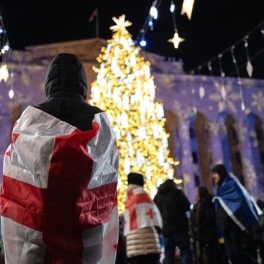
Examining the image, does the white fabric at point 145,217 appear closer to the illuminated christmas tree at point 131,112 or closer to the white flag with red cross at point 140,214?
the white flag with red cross at point 140,214

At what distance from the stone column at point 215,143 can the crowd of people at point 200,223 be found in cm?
1463

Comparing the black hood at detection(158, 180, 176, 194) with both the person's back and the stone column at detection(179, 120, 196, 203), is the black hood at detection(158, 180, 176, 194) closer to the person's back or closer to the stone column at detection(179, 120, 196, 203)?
the person's back

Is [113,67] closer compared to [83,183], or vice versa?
[83,183]

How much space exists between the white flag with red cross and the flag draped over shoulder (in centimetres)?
108

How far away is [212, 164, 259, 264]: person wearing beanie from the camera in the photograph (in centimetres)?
444

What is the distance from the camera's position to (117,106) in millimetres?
11625

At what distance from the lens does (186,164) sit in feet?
64.6

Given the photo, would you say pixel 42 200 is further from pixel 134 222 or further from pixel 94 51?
pixel 94 51

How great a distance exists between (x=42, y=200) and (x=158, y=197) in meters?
3.90

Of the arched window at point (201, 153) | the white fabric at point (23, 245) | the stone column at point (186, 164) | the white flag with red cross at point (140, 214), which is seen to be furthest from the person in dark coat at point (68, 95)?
the arched window at point (201, 153)

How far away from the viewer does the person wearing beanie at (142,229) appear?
163 inches

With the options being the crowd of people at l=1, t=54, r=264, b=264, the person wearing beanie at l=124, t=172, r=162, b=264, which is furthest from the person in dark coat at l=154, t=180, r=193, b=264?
the crowd of people at l=1, t=54, r=264, b=264

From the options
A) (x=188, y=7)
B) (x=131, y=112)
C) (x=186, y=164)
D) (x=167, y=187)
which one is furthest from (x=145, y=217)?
(x=186, y=164)

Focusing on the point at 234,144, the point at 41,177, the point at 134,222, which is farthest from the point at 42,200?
the point at 234,144
